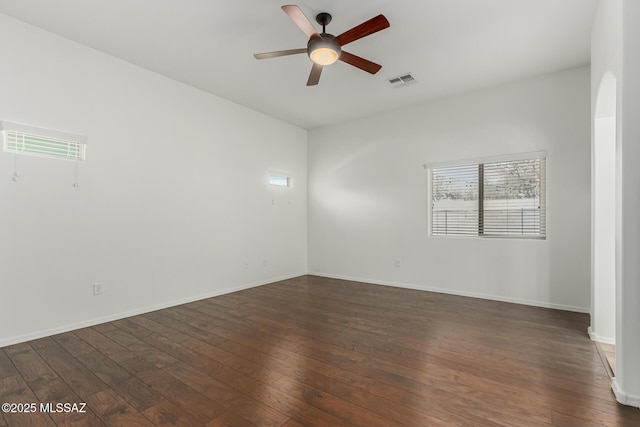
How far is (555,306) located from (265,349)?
11.8 feet

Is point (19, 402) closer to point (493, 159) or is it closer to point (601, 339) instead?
point (601, 339)

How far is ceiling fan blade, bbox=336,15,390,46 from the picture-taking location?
7.42 feet

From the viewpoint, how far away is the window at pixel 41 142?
279cm

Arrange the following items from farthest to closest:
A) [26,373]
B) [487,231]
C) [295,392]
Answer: [487,231], [26,373], [295,392]

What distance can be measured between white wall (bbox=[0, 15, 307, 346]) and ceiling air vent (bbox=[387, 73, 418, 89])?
2.38 meters

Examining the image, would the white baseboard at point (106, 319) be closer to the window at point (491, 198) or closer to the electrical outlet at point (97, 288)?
the electrical outlet at point (97, 288)

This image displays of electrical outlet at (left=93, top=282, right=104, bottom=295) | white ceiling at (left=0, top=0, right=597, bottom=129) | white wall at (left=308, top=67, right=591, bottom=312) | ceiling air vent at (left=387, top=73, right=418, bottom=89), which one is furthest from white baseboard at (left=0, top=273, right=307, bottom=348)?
ceiling air vent at (left=387, top=73, right=418, bottom=89)

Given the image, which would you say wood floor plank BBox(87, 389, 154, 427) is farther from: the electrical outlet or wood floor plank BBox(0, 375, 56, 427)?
the electrical outlet

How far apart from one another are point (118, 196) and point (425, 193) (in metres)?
4.21

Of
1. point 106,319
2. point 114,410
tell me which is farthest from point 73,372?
point 106,319

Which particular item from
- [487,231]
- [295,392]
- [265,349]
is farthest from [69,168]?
[487,231]

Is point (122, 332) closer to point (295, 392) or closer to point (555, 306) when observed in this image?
point (295, 392)

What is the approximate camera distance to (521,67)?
12.1ft

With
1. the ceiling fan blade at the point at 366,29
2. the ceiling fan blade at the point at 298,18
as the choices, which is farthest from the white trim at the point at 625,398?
the ceiling fan blade at the point at 298,18
